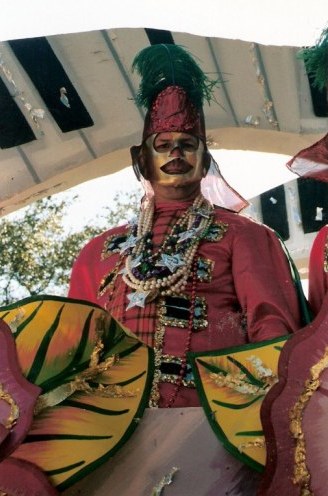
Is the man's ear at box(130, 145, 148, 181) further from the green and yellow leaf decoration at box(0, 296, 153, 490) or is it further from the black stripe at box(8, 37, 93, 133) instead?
the green and yellow leaf decoration at box(0, 296, 153, 490)

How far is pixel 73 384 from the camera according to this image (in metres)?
2.73

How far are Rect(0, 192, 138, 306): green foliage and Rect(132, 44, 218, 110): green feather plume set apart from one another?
3.40m

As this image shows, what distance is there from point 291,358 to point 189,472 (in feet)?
1.31

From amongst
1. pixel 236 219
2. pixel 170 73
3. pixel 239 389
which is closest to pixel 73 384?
pixel 239 389

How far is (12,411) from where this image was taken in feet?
8.63

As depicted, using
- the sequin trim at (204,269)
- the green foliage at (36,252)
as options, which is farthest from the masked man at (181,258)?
the green foliage at (36,252)

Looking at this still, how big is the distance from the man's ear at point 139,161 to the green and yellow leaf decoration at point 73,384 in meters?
1.12

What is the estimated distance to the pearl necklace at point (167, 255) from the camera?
3418 mm

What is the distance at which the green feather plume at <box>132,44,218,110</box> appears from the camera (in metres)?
3.84

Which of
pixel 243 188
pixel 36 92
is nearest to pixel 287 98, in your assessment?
pixel 243 188

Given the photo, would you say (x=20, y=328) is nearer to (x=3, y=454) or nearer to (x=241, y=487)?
(x=3, y=454)

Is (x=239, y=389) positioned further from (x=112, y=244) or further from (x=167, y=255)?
(x=112, y=244)

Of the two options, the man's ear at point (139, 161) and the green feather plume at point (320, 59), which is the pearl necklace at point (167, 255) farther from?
the green feather plume at point (320, 59)

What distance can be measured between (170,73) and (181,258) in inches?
30.4
